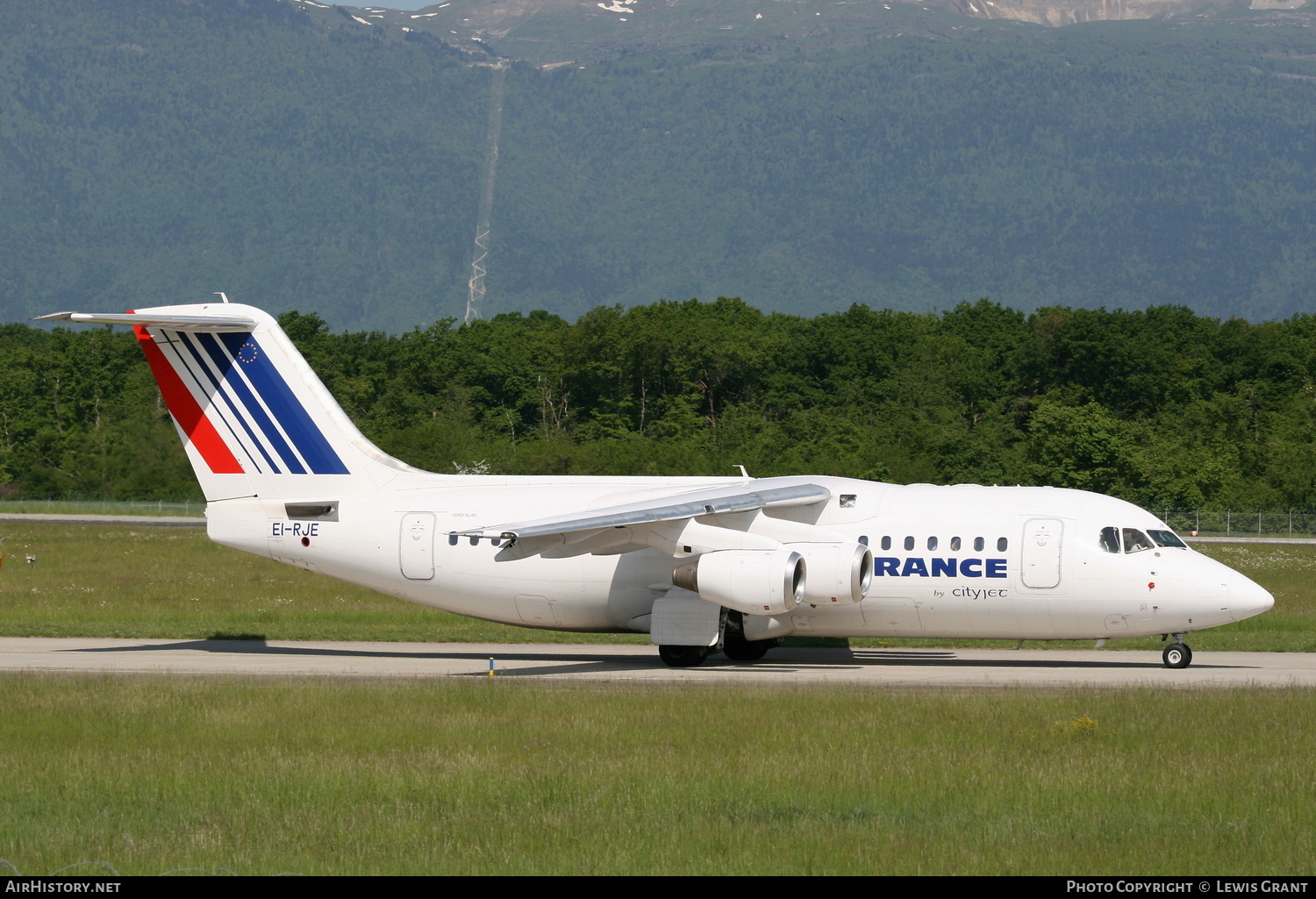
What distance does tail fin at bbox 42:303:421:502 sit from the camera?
2603cm

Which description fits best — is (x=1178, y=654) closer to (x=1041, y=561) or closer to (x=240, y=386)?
(x=1041, y=561)

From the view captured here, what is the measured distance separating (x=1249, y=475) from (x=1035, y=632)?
5138 centimetres

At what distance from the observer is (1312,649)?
2642cm

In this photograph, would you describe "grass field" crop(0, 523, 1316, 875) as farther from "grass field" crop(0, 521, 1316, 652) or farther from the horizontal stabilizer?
"grass field" crop(0, 521, 1316, 652)

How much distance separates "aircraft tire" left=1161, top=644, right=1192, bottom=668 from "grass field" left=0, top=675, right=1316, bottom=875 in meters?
4.03

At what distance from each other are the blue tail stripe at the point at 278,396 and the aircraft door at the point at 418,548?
1.89 metres

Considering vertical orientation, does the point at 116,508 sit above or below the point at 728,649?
below

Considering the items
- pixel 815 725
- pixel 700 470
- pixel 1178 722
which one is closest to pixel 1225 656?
pixel 1178 722

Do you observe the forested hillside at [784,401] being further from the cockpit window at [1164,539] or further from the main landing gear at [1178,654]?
the cockpit window at [1164,539]

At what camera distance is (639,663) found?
25469 mm

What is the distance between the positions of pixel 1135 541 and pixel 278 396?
14310mm

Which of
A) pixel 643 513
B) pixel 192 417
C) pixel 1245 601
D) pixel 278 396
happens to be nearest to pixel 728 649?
pixel 643 513

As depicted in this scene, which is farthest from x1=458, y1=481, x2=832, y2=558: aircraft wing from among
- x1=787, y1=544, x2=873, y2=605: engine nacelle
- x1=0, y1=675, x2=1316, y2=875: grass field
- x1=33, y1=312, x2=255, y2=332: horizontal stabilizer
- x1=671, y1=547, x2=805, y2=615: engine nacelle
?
x1=33, y1=312, x2=255, y2=332: horizontal stabilizer

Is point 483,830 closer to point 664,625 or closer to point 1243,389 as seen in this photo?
point 664,625
